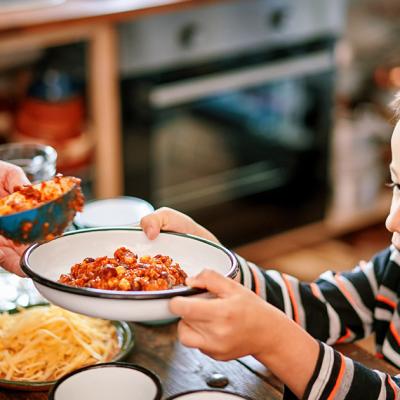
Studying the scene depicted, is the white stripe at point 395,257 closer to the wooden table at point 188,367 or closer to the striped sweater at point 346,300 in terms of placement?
the striped sweater at point 346,300

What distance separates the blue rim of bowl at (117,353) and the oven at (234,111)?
1473 millimetres

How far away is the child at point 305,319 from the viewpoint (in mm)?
1017

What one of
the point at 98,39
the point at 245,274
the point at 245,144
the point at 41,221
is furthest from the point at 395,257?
the point at 245,144

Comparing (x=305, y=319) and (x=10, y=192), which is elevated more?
(x=10, y=192)

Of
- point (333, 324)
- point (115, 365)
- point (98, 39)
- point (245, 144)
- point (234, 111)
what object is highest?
point (98, 39)

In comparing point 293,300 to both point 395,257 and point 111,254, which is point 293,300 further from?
point 111,254

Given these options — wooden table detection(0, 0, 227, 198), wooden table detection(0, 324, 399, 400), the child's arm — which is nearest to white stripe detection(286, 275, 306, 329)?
wooden table detection(0, 324, 399, 400)

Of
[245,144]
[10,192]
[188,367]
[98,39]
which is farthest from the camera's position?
[245,144]

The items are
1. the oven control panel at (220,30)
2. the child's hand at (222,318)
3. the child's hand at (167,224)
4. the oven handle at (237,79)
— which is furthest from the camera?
the oven handle at (237,79)

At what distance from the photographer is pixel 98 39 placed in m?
2.56

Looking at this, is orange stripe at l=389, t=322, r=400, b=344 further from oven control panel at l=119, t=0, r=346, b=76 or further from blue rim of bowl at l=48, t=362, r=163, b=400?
oven control panel at l=119, t=0, r=346, b=76

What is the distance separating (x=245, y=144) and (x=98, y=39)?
0.82m

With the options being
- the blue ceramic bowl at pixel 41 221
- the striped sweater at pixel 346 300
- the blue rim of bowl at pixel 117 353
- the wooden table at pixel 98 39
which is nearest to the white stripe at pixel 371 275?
the striped sweater at pixel 346 300

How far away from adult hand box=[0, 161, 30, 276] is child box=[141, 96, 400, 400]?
21cm
